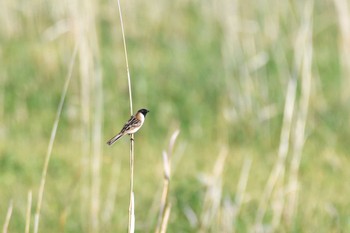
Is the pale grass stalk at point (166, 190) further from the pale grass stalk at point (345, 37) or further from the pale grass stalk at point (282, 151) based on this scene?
the pale grass stalk at point (345, 37)

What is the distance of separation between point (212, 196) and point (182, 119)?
9.02 ft

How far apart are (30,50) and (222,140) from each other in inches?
108

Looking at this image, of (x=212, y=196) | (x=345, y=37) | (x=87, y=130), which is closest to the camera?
(x=212, y=196)

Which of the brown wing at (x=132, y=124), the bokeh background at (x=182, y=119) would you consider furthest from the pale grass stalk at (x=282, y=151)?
the brown wing at (x=132, y=124)

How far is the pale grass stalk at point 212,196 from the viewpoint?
4047 millimetres

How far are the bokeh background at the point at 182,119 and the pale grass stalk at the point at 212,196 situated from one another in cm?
1

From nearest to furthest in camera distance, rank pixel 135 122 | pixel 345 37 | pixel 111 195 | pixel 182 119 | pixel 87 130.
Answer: pixel 135 122 → pixel 111 195 → pixel 87 130 → pixel 345 37 → pixel 182 119

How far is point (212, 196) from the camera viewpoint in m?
4.13

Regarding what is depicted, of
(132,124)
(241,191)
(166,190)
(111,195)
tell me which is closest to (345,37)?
(241,191)

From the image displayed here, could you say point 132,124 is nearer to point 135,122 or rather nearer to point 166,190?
point 135,122

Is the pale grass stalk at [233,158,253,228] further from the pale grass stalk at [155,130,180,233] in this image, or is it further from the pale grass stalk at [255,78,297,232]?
the pale grass stalk at [155,130,180,233]

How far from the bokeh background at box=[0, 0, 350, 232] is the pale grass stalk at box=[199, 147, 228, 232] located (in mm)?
11

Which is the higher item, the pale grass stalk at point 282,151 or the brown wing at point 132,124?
the brown wing at point 132,124

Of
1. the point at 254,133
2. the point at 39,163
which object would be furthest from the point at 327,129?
the point at 39,163
